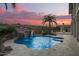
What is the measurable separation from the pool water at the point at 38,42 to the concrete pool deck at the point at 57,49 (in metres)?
0.04

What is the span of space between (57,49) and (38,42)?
0.77 feet

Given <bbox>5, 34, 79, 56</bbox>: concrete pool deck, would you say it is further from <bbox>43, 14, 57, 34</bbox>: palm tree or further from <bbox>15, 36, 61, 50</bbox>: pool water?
<bbox>43, 14, 57, 34</bbox>: palm tree

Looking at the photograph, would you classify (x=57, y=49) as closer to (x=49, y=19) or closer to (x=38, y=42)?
(x=38, y=42)

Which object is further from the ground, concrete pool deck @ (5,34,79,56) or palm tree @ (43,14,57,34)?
palm tree @ (43,14,57,34)

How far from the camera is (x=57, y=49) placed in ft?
7.72

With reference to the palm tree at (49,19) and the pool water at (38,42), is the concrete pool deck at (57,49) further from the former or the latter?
the palm tree at (49,19)

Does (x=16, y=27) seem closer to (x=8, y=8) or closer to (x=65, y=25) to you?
(x=8, y=8)

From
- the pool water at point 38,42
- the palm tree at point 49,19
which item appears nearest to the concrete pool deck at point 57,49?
the pool water at point 38,42

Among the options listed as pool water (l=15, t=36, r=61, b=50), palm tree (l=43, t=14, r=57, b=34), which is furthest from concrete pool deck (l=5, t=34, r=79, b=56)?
palm tree (l=43, t=14, r=57, b=34)

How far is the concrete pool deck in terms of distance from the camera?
2342mm

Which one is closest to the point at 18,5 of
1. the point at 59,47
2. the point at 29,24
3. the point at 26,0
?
the point at 26,0

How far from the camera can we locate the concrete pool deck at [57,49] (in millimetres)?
2342

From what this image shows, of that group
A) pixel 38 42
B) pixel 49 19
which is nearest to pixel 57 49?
pixel 38 42

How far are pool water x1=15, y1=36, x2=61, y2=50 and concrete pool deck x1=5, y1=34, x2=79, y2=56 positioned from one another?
0.14ft
